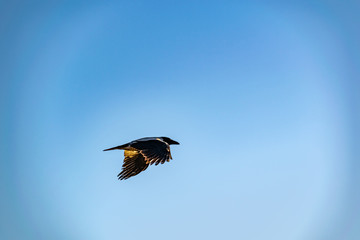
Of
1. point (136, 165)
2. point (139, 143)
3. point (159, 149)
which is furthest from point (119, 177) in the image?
point (159, 149)

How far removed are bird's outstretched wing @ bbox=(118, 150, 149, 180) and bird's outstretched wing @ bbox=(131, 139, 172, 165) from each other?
159cm

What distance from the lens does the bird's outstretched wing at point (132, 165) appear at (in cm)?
1552

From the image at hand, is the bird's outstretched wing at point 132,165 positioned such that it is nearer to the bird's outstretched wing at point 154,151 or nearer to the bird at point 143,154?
the bird at point 143,154

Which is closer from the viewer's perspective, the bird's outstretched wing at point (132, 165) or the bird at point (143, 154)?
the bird at point (143, 154)

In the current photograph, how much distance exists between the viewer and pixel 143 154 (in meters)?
13.5

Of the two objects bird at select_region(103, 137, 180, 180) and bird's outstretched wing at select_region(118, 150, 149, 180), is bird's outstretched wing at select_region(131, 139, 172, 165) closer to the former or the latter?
bird at select_region(103, 137, 180, 180)

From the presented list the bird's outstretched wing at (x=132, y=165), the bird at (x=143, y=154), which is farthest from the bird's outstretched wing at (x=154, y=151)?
the bird's outstretched wing at (x=132, y=165)

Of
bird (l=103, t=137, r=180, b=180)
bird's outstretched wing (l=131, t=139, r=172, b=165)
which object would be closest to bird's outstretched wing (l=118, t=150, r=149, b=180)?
bird (l=103, t=137, r=180, b=180)

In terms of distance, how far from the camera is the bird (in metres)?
13.3

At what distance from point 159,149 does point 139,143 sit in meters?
1.38

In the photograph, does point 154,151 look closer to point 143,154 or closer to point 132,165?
point 143,154

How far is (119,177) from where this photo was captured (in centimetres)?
1541

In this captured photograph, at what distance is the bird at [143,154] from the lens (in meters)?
13.3

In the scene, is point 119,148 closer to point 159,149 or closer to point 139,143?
point 139,143
